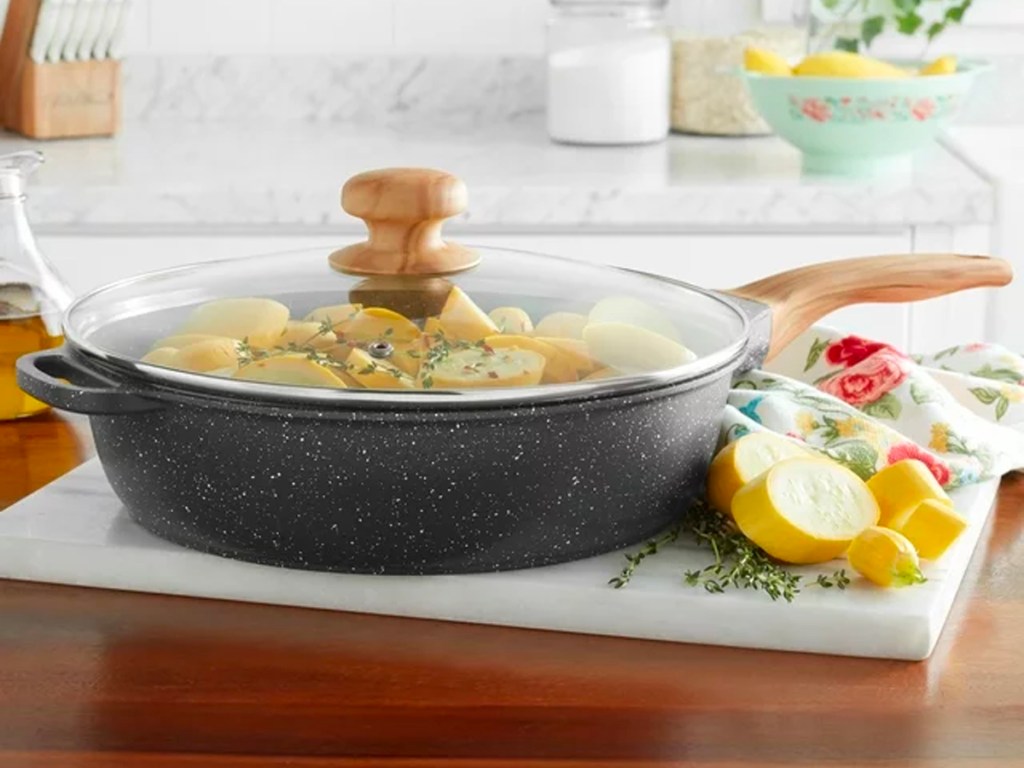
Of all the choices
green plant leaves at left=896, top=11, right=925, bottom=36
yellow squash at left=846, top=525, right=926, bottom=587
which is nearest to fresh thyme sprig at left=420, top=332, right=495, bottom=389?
yellow squash at left=846, top=525, right=926, bottom=587

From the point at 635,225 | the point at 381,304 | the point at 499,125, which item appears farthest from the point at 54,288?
the point at 499,125

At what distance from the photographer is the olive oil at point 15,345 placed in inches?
48.8

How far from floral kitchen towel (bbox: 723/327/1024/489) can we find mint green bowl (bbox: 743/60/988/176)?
102 centimetres

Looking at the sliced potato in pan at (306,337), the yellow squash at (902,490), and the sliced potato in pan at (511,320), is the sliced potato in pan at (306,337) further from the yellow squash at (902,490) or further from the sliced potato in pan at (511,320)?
Result: the yellow squash at (902,490)

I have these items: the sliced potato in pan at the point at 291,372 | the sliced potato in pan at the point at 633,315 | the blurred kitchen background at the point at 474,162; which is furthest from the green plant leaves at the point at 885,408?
the blurred kitchen background at the point at 474,162

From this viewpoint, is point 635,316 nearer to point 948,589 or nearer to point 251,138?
point 948,589

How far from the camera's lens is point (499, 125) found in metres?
2.92

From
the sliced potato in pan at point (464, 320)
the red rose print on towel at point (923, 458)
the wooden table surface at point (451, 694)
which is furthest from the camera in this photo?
the red rose print on towel at point (923, 458)

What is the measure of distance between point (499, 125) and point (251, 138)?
42 cm

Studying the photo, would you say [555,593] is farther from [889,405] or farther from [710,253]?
[710,253]

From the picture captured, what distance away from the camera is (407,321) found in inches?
38.6

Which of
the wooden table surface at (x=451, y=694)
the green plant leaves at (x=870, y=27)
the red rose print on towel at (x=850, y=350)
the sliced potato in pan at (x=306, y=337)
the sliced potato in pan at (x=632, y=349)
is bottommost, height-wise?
the wooden table surface at (x=451, y=694)

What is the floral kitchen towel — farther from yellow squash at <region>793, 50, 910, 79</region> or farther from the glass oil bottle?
yellow squash at <region>793, 50, 910, 79</region>

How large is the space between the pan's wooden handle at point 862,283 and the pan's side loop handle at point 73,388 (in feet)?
1.41
